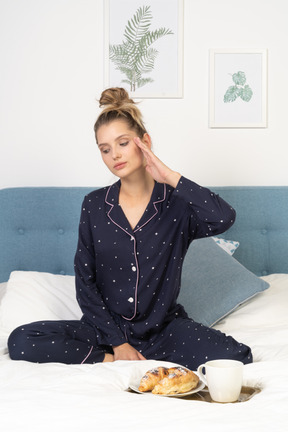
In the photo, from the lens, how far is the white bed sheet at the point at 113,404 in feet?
3.82

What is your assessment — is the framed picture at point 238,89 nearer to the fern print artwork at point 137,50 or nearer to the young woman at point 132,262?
the fern print artwork at point 137,50

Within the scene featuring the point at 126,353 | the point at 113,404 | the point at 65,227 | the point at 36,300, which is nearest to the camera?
the point at 113,404

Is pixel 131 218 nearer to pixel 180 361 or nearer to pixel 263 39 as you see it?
pixel 180 361

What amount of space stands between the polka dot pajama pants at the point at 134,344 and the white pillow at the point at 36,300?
1.03 feet

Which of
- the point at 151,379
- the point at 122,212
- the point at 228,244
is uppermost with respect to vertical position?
the point at 122,212

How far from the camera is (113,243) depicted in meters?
2.09

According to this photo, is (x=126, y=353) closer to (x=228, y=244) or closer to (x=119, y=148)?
(x=119, y=148)

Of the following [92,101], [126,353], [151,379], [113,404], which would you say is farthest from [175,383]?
[92,101]

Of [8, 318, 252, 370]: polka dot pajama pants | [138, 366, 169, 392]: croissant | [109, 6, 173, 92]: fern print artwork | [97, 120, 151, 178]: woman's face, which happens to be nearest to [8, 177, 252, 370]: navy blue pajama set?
[8, 318, 252, 370]: polka dot pajama pants

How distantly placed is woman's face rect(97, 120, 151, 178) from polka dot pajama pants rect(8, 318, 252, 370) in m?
0.54

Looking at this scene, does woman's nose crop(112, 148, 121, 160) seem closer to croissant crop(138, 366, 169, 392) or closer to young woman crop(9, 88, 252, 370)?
young woman crop(9, 88, 252, 370)

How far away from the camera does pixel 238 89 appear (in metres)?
2.99

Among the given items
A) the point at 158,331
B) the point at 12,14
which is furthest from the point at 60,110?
the point at 158,331

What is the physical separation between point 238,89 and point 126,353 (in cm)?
156
